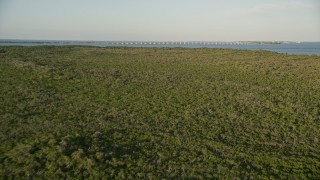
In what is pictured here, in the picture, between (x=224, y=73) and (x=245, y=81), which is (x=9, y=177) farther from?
(x=224, y=73)

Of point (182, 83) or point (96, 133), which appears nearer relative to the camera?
point (96, 133)

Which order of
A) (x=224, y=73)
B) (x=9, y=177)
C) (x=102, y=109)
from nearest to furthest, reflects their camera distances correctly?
(x=9, y=177)
(x=102, y=109)
(x=224, y=73)

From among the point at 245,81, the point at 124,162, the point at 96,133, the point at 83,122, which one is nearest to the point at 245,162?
the point at 124,162

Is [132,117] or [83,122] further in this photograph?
[132,117]

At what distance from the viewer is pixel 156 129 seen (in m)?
15.0

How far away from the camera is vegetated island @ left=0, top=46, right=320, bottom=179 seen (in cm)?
1091

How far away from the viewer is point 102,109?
1823cm

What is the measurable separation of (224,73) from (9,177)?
1092 inches

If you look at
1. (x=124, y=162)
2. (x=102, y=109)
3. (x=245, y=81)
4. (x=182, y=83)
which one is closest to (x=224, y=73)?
(x=245, y=81)

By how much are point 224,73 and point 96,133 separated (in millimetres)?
23178

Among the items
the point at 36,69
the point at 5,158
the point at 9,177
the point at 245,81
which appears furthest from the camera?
the point at 36,69

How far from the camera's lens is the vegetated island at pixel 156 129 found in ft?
35.8

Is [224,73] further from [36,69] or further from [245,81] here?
[36,69]

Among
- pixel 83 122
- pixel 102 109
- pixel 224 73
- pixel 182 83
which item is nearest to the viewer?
pixel 83 122
